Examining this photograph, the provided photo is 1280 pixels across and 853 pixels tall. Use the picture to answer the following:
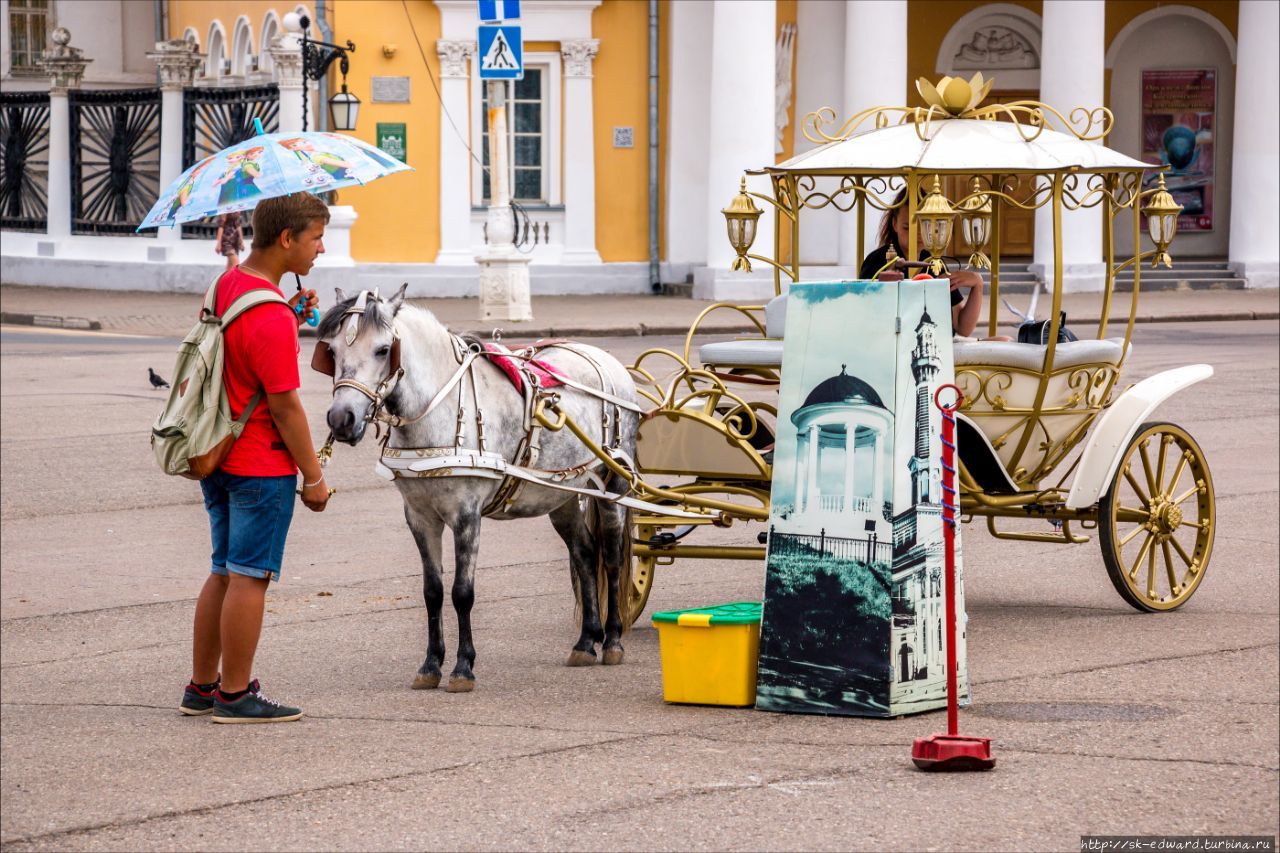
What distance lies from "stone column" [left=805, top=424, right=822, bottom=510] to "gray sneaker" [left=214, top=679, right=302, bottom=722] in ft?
6.58

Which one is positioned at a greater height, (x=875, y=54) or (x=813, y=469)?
(x=875, y=54)

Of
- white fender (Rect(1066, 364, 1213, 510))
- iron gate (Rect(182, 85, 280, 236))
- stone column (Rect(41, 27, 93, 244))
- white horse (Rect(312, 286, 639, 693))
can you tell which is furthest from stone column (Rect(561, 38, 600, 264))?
white horse (Rect(312, 286, 639, 693))

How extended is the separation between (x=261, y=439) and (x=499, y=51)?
17.0m

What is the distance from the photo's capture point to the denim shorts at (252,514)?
271 inches

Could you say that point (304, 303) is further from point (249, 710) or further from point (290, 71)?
point (290, 71)

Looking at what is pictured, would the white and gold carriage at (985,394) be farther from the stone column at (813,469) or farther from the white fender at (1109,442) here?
the stone column at (813,469)

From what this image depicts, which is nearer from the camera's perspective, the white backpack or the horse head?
the white backpack

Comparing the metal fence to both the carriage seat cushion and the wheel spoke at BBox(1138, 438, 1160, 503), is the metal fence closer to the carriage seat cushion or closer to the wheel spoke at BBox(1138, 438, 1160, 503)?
the carriage seat cushion

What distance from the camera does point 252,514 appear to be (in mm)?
6898

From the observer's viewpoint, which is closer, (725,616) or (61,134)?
(725,616)

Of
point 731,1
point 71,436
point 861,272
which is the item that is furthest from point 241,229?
point 861,272

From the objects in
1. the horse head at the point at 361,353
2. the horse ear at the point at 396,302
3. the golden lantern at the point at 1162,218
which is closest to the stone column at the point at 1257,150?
the golden lantern at the point at 1162,218

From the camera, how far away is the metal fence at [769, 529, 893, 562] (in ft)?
23.3

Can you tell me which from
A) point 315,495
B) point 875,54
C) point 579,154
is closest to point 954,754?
point 315,495
